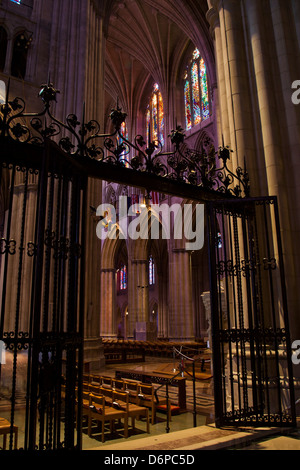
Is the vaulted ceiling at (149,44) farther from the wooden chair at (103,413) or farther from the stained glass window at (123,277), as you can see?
the wooden chair at (103,413)

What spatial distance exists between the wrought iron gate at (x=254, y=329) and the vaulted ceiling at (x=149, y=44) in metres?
16.3

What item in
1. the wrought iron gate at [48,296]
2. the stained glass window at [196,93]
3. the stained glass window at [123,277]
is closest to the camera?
the wrought iron gate at [48,296]

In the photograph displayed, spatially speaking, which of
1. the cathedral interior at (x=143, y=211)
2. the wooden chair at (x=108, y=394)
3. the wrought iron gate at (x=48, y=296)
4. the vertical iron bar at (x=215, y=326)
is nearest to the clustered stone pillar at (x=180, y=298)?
the cathedral interior at (x=143, y=211)

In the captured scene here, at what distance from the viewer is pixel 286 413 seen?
13.9 feet

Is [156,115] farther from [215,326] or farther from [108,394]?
[215,326]

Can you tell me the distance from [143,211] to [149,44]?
10022 millimetres

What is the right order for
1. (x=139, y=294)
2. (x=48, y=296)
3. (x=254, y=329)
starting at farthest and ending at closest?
1. (x=139, y=294)
2. (x=254, y=329)
3. (x=48, y=296)

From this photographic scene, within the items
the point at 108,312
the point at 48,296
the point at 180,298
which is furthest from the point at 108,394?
the point at 108,312

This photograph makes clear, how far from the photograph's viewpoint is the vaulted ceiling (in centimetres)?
1869

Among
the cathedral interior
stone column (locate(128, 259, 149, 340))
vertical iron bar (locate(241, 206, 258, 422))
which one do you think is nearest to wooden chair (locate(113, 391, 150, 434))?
the cathedral interior

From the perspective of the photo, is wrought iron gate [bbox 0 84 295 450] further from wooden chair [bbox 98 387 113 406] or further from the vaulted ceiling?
the vaulted ceiling

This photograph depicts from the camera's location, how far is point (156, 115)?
24469 millimetres

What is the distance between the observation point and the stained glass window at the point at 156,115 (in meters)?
23.8

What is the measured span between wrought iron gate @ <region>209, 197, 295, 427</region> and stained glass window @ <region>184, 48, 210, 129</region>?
17054 millimetres
